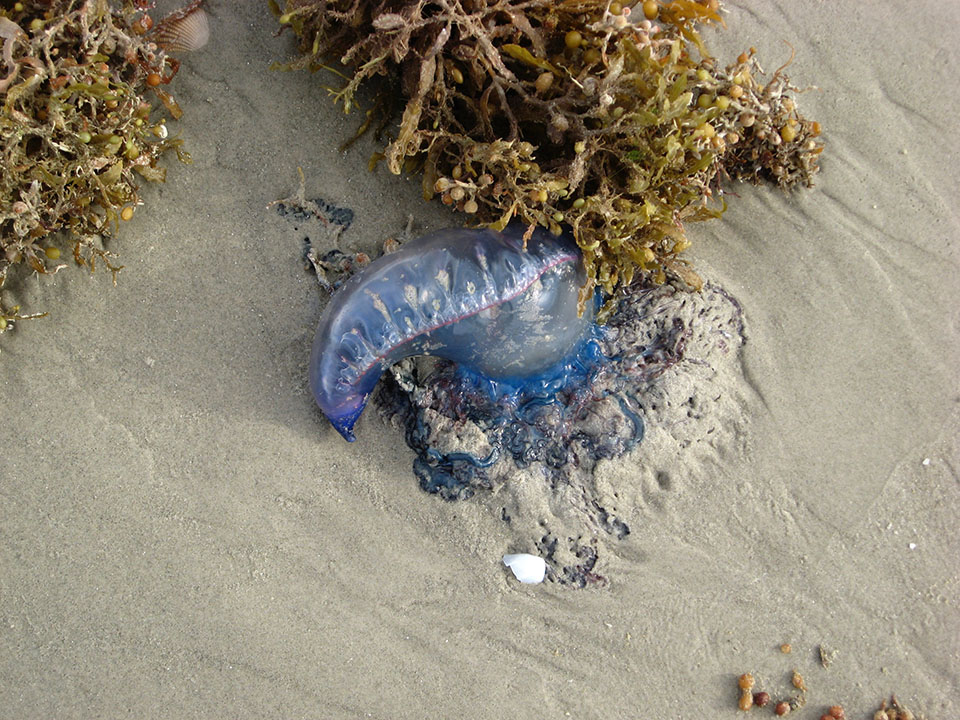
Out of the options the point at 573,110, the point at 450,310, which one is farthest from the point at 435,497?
the point at 573,110

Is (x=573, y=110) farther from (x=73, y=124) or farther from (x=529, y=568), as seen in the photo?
(x=73, y=124)

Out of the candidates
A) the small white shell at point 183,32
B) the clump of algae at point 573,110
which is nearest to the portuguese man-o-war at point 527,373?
the clump of algae at point 573,110

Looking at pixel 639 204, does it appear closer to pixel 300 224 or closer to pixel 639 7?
pixel 639 7

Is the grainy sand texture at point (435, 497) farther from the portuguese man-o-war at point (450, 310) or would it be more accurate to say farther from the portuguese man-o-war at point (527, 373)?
the portuguese man-o-war at point (450, 310)

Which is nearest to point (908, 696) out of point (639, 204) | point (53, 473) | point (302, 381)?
point (639, 204)

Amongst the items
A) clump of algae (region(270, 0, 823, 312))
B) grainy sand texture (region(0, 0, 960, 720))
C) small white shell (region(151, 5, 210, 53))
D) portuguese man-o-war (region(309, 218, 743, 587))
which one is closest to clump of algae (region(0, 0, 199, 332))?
small white shell (region(151, 5, 210, 53))

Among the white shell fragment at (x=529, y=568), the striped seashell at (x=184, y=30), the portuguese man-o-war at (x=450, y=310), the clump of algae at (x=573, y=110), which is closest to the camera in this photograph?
the clump of algae at (x=573, y=110)
